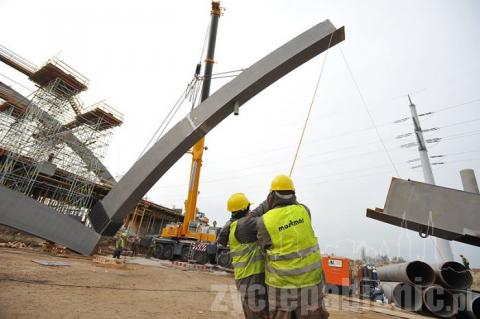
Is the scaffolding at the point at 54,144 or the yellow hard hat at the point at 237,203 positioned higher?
the scaffolding at the point at 54,144

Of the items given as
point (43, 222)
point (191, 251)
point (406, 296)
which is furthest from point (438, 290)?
point (43, 222)

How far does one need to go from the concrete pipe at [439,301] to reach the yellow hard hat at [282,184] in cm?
502

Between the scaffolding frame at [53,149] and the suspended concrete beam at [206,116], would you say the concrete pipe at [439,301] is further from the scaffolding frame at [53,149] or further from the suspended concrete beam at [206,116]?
the scaffolding frame at [53,149]

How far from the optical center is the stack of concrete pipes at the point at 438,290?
4.92 m

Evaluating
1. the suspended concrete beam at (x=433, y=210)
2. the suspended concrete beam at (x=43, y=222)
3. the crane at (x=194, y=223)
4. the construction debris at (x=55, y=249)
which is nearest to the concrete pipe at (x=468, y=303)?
the suspended concrete beam at (x=433, y=210)

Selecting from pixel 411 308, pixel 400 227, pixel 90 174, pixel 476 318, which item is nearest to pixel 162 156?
pixel 400 227

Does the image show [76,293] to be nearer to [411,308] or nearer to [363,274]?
[411,308]

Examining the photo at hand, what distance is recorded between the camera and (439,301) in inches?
202

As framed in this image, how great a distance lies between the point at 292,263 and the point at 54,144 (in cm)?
2418

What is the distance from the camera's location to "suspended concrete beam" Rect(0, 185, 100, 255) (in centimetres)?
928

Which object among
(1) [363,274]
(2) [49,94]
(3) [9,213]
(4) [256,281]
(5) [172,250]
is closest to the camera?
(4) [256,281]

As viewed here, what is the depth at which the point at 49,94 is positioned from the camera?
775 inches

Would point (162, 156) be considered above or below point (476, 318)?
above

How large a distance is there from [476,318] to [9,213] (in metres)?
13.5
